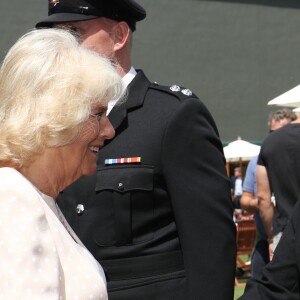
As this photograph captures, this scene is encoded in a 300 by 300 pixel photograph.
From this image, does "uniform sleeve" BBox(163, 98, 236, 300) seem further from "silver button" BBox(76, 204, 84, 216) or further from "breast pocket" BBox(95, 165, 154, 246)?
"silver button" BBox(76, 204, 84, 216)

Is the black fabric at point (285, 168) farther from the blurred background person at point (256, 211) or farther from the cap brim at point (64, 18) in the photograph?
the cap brim at point (64, 18)

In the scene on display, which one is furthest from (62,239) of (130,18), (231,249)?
(130,18)

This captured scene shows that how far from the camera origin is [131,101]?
272 centimetres

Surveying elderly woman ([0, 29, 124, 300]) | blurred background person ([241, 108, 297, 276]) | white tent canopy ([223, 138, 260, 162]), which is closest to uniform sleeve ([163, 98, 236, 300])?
elderly woman ([0, 29, 124, 300])

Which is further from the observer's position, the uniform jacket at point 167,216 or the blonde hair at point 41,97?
the uniform jacket at point 167,216

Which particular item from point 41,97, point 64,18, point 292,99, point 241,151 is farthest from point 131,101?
point 241,151

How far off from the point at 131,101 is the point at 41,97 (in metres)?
0.88

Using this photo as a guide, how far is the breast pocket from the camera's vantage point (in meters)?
2.54

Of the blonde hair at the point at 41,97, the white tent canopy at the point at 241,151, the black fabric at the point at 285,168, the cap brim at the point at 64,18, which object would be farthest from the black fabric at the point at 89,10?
the white tent canopy at the point at 241,151

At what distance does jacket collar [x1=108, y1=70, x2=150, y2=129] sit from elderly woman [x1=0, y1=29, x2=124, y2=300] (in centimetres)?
60

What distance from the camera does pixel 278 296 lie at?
2477mm

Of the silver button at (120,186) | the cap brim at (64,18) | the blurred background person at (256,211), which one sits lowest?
the blurred background person at (256,211)

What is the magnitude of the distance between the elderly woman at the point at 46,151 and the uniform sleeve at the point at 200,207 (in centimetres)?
49

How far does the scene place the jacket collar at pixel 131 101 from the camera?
8.81ft
